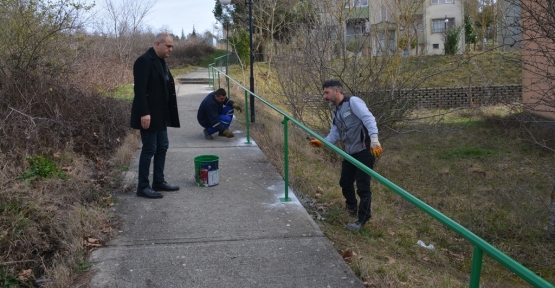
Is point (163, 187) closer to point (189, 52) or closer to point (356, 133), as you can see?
point (356, 133)

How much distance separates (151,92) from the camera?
5.72 meters

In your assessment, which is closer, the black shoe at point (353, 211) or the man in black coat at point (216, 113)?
the black shoe at point (353, 211)

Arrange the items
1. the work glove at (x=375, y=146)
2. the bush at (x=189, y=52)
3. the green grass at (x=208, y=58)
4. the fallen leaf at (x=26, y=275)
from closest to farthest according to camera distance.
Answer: the fallen leaf at (x=26, y=275) → the work glove at (x=375, y=146) → the bush at (x=189, y=52) → the green grass at (x=208, y=58)

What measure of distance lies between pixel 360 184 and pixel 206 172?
72.8 inches

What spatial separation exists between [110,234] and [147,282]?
1.08 meters

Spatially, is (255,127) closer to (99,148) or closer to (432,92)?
(99,148)

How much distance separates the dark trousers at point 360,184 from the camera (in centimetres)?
558

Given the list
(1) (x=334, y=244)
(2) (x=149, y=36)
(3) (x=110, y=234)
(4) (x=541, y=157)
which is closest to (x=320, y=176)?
(1) (x=334, y=244)

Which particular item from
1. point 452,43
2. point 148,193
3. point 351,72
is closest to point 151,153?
point 148,193

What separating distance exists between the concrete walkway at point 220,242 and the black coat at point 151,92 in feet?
2.85

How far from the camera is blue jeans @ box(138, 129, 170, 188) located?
578 centimetres

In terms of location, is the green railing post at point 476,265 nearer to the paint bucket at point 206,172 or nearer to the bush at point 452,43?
the paint bucket at point 206,172

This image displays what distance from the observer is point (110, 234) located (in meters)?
4.82

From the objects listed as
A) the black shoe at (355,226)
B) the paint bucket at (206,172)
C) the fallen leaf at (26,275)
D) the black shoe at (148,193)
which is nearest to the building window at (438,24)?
the paint bucket at (206,172)
